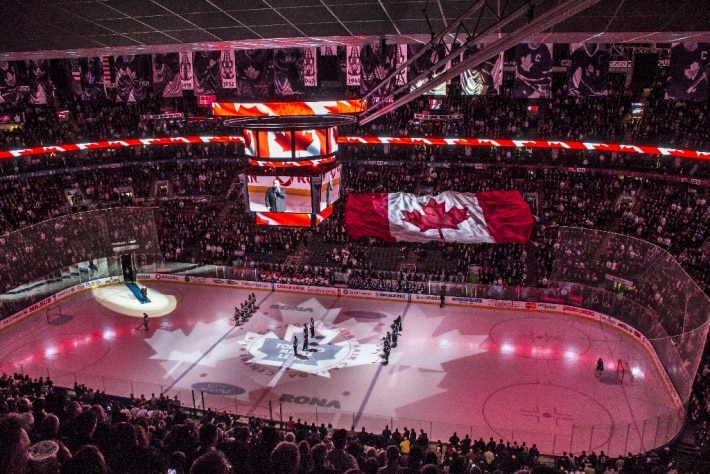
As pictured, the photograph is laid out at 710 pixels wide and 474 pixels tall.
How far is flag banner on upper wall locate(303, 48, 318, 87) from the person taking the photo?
16.2 meters

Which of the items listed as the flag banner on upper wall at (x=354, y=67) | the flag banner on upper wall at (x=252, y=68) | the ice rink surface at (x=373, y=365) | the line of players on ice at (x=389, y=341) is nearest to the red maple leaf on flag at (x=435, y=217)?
the ice rink surface at (x=373, y=365)

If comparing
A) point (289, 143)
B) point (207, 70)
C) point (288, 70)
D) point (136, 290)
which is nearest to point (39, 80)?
point (207, 70)

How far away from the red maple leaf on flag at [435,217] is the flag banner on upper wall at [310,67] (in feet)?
A: 35.4

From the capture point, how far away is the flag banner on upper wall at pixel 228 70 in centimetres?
1633

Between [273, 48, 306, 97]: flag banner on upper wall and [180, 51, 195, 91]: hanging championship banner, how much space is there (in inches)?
131

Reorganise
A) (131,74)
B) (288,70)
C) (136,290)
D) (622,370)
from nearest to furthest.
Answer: (288,70) < (622,370) < (131,74) < (136,290)

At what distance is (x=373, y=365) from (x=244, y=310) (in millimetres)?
7056

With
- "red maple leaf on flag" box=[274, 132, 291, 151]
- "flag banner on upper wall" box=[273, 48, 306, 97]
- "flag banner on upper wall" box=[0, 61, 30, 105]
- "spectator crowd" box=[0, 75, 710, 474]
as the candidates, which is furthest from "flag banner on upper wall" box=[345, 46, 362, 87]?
"flag banner on upper wall" box=[0, 61, 30, 105]

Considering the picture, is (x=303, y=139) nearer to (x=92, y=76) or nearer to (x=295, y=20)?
(x=295, y=20)

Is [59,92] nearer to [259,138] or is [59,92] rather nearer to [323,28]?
[259,138]

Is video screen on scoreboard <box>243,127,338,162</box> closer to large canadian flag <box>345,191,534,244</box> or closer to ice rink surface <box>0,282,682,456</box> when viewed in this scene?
ice rink surface <box>0,282,682,456</box>

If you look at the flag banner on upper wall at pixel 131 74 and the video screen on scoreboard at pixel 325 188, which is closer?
the video screen on scoreboard at pixel 325 188

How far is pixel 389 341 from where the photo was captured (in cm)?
1939

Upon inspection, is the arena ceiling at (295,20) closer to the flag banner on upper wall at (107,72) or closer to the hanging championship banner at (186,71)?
the hanging championship banner at (186,71)
